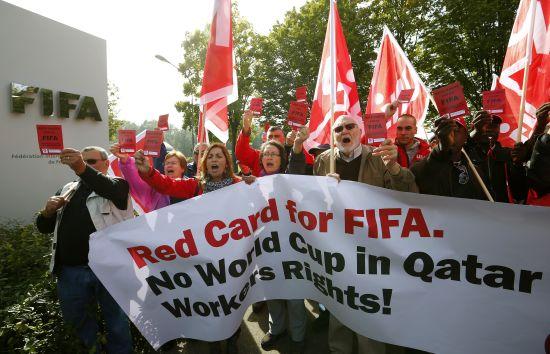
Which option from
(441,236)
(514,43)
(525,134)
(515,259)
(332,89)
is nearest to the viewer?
(515,259)

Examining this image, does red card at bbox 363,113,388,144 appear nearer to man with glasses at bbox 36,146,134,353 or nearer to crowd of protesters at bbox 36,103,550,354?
crowd of protesters at bbox 36,103,550,354

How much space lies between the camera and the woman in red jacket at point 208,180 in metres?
3.20

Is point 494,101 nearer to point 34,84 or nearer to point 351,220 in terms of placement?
point 351,220

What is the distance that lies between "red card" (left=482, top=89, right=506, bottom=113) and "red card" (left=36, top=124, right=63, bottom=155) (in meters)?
3.84

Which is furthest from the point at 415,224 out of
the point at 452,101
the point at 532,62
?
the point at 532,62

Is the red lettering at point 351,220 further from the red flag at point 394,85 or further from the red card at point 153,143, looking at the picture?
the red flag at point 394,85

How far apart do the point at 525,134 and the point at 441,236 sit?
3.46 metres

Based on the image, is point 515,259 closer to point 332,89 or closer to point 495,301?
point 495,301

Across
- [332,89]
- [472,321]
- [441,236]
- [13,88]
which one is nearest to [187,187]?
[332,89]

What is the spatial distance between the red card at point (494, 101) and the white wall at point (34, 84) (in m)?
9.54

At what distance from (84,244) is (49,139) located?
3.01 ft

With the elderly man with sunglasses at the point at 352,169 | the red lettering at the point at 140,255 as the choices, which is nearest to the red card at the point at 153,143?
the red lettering at the point at 140,255

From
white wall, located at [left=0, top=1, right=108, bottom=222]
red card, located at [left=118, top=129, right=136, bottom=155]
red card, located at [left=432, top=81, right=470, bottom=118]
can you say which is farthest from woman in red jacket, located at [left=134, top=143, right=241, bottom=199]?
white wall, located at [left=0, top=1, right=108, bottom=222]

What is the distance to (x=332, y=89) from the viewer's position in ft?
10.1
